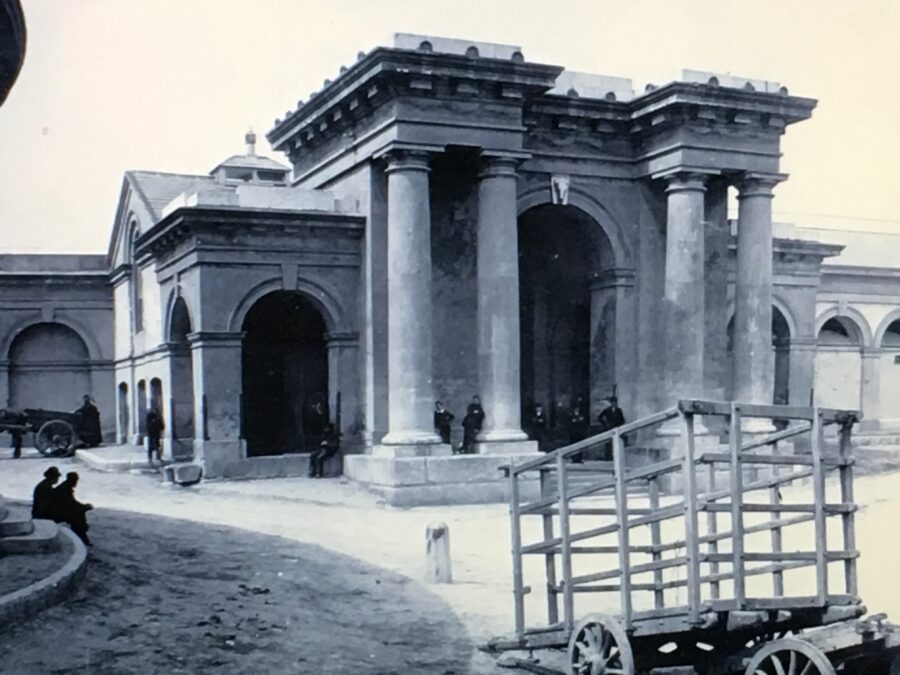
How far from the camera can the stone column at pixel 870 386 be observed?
2473cm

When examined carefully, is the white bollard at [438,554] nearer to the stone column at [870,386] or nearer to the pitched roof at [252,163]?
the stone column at [870,386]

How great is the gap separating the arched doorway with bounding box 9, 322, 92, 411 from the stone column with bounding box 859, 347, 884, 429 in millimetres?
21501

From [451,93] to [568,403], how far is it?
787 cm

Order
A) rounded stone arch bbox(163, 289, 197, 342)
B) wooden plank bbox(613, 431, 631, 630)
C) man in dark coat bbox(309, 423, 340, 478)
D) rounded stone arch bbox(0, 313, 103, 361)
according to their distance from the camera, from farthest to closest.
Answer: rounded stone arch bbox(0, 313, 103, 361) < rounded stone arch bbox(163, 289, 197, 342) < man in dark coat bbox(309, 423, 340, 478) < wooden plank bbox(613, 431, 631, 630)

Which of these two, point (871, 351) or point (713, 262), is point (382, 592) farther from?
point (871, 351)

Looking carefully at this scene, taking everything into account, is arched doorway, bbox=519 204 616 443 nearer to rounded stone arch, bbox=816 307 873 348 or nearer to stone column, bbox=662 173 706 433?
stone column, bbox=662 173 706 433

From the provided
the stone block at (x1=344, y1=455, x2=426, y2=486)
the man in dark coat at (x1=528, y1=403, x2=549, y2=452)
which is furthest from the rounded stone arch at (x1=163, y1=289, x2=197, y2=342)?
the man in dark coat at (x1=528, y1=403, x2=549, y2=452)

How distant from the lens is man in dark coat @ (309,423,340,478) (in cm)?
1967

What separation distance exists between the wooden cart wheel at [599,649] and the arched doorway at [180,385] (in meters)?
16.7

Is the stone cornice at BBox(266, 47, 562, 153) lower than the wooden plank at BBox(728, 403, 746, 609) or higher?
higher

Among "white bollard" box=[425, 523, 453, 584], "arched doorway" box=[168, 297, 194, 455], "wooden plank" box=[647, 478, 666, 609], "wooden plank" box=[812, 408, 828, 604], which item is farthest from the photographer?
"arched doorway" box=[168, 297, 194, 455]

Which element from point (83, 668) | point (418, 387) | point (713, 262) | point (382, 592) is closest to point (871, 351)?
point (713, 262)

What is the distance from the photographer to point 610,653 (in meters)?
6.41

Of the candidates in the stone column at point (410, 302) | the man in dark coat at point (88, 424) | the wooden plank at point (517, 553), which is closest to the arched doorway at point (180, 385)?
the man in dark coat at point (88, 424)
